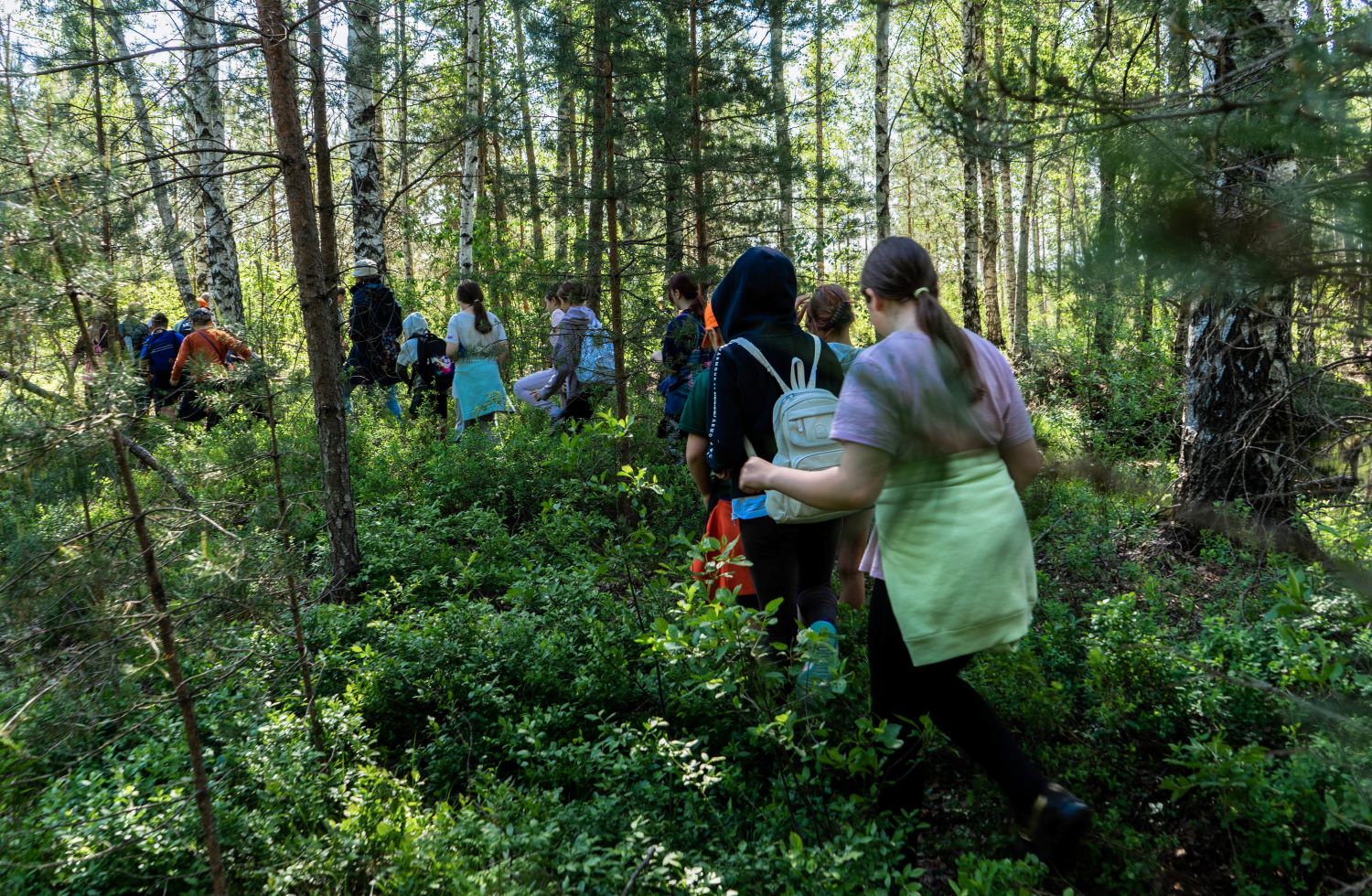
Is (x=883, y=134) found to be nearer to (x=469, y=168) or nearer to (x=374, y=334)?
(x=469, y=168)

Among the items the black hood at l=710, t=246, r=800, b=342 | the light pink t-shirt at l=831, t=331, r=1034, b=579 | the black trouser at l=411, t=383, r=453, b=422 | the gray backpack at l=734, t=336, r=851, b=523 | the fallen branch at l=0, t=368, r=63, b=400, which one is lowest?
the black trouser at l=411, t=383, r=453, b=422

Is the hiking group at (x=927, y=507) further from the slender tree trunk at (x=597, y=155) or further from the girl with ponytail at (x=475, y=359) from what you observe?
the girl with ponytail at (x=475, y=359)

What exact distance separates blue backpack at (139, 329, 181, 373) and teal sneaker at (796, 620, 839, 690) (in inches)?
348

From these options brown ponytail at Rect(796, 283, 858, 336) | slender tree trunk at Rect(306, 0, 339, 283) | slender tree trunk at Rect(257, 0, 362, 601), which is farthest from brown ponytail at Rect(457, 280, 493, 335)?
brown ponytail at Rect(796, 283, 858, 336)

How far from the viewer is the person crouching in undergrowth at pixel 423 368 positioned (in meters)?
9.77

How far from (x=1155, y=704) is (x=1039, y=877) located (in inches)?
53.7

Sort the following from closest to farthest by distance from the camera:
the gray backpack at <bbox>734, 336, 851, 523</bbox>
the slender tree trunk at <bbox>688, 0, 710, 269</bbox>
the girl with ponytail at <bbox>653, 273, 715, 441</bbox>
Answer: the gray backpack at <bbox>734, 336, 851, 523</bbox>
the girl with ponytail at <bbox>653, 273, 715, 441</bbox>
the slender tree trunk at <bbox>688, 0, 710, 269</bbox>

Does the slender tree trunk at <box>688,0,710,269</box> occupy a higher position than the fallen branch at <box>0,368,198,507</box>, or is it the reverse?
the slender tree trunk at <box>688,0,710,269</box>

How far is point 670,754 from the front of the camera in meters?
3.16

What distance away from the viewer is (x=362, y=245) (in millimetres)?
10148

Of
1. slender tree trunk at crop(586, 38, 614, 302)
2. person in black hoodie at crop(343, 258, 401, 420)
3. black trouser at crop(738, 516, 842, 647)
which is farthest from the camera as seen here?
person in black hoodie at crop(343, 258, 401, 420)

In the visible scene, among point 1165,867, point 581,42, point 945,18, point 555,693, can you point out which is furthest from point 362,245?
point 945,18

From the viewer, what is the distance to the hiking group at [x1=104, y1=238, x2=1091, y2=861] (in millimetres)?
2424

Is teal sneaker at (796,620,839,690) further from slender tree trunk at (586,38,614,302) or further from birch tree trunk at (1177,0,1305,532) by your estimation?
slender tree trunk at (586,38,614,302)
